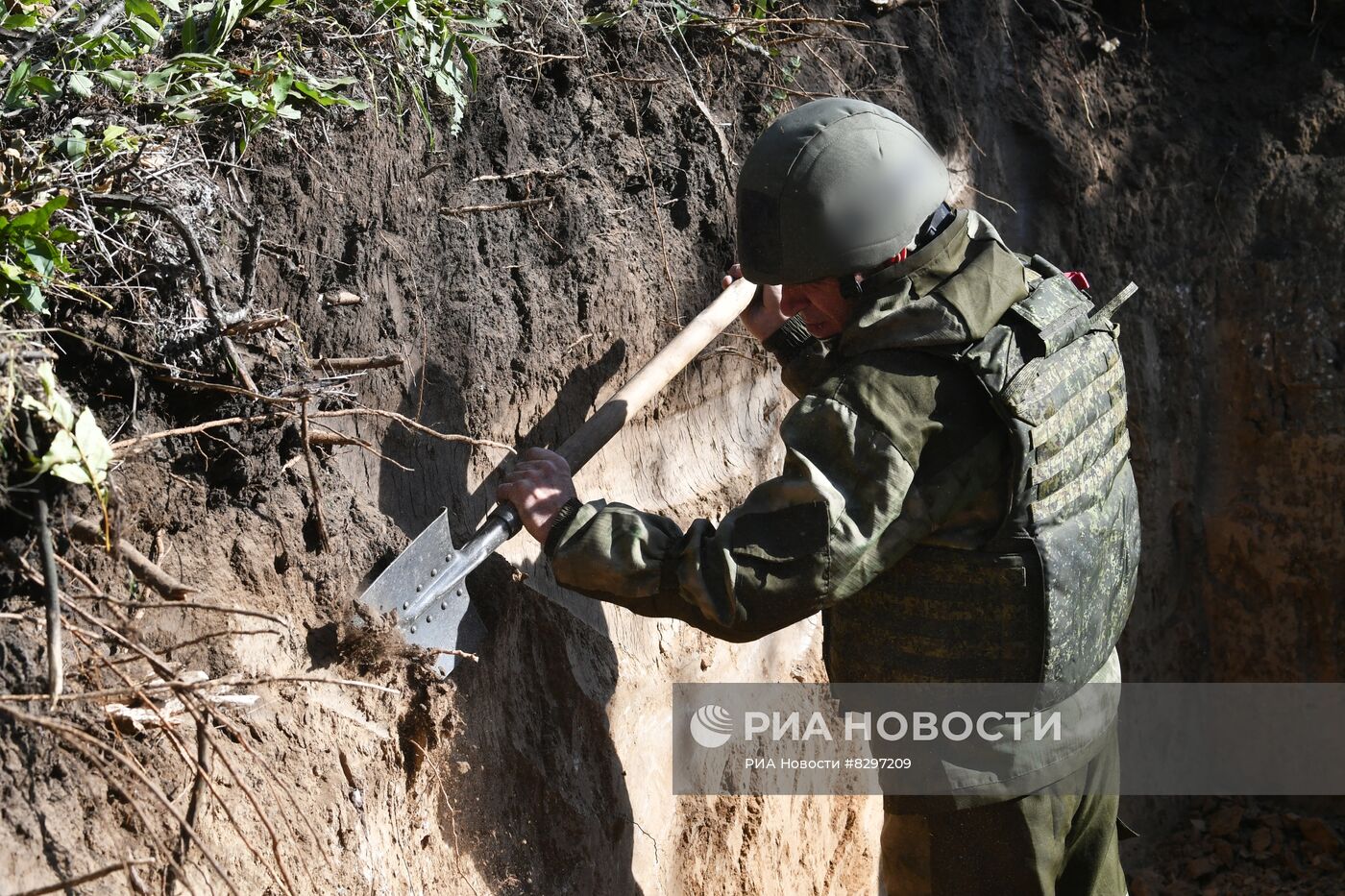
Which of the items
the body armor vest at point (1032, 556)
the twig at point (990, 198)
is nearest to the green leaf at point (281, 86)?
the body armor vest at point (1032, 556)

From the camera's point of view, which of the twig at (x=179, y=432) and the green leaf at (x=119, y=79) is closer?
the twig at (x=179, y=432)

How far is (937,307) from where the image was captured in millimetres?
2225

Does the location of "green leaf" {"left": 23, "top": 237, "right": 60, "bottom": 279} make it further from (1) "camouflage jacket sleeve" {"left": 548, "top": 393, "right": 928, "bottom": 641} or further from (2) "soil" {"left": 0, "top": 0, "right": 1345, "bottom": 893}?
(1) "camouflage jacket sleeve" {"left": 548, "top": 393, "right": 928, "bottom": 641}

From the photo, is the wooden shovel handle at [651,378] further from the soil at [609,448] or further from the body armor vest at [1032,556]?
the body armor vest at [1032,556]

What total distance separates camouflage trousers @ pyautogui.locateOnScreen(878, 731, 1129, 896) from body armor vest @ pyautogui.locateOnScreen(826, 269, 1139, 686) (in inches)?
11.5

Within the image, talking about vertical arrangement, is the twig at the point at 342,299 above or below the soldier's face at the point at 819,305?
above

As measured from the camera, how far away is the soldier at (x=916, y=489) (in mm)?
2143

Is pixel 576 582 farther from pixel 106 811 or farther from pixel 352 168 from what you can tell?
pixel 352 168

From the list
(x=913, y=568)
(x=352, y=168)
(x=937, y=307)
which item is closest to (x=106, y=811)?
(x=352, y=168)

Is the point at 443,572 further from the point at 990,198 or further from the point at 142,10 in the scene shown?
the point at 990,198

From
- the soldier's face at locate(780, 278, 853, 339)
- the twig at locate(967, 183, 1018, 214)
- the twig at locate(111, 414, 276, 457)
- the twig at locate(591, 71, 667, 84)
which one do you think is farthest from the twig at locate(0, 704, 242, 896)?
the twig at locate(967, 183, 1018, 214)

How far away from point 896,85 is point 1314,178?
197cm

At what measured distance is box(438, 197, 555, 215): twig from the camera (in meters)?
2.68

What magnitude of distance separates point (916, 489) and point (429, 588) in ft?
3.37
